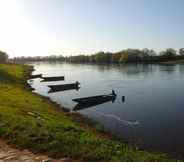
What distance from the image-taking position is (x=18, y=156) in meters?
7.96

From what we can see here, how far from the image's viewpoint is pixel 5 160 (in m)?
7.62

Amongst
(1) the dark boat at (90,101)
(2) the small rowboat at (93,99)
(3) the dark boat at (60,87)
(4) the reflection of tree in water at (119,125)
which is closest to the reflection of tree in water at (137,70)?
(3) the dark boat at (60,87)

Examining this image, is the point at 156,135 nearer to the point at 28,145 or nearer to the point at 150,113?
the point at 150,113

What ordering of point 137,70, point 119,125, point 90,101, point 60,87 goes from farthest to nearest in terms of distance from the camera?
point 137,70
point 60,87
point 90,101
point 119,125

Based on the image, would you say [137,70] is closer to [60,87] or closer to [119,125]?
[60,87]

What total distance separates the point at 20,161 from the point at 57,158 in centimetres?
125

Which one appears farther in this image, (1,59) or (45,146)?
(1,59)

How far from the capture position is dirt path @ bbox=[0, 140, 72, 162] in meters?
7.66

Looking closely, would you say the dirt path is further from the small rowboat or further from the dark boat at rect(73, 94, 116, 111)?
the small rowboat

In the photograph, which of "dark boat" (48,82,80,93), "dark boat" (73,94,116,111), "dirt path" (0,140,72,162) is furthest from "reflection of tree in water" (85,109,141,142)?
"dark boat" (48,82,80,93)

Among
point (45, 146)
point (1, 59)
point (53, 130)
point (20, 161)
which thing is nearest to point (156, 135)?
point (53, 130)

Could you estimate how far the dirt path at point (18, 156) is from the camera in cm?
766

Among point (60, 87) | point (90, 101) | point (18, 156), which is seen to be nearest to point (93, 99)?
point (90, 101)

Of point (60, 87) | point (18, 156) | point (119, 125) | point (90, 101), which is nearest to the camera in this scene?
point (18, 156)
